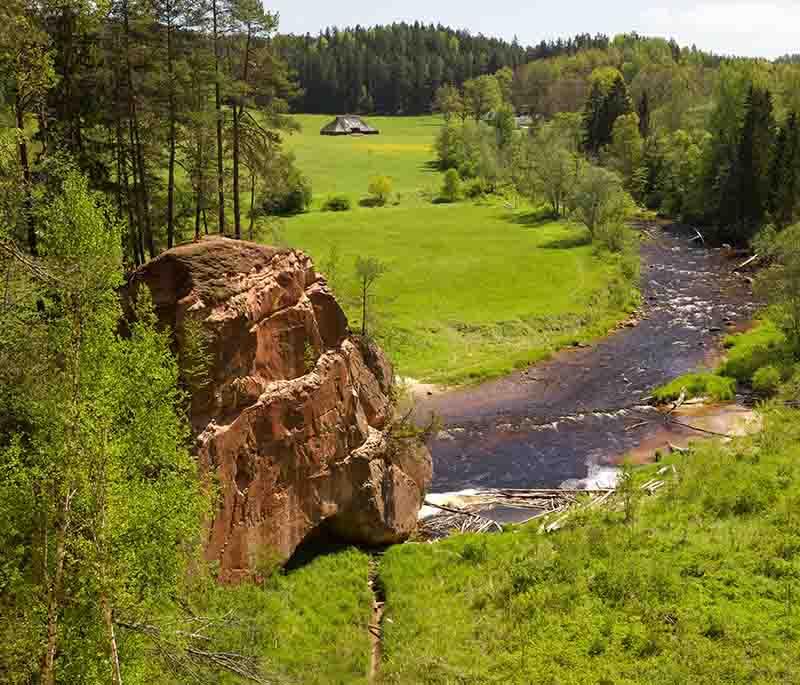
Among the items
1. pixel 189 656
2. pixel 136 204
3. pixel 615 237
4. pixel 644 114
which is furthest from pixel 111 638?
pixel 644 114

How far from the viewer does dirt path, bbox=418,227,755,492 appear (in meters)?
38.0

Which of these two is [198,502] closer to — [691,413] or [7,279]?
[7,279]

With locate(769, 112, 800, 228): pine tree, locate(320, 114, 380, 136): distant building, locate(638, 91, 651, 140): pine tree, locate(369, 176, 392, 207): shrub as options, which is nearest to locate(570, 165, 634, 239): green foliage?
locate(769, 112, 800, 228): pine tree

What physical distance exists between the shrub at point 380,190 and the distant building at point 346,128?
61.8 m

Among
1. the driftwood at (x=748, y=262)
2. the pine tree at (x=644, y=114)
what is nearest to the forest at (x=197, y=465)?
the driftwood at (x=748, y=262)

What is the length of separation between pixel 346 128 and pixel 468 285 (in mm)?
101691

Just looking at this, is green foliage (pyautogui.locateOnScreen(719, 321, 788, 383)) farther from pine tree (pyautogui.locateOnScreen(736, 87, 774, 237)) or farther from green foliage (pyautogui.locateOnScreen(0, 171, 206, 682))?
green foliage (pyautogui.locateOnScreen(0, 171, 206, 682))

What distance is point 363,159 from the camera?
129 metres

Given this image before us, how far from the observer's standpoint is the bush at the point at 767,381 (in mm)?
44188

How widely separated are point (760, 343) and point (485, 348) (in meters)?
18.4

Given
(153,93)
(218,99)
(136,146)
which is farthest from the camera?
(218,99)

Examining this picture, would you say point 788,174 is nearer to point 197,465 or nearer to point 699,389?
point 699,389

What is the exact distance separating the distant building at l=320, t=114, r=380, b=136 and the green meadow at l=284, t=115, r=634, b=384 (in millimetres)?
51775

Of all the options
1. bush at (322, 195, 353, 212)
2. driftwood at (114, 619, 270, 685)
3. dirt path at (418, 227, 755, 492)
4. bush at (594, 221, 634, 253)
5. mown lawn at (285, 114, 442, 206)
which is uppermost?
mown lawn at (285, 114, 442, 206)
